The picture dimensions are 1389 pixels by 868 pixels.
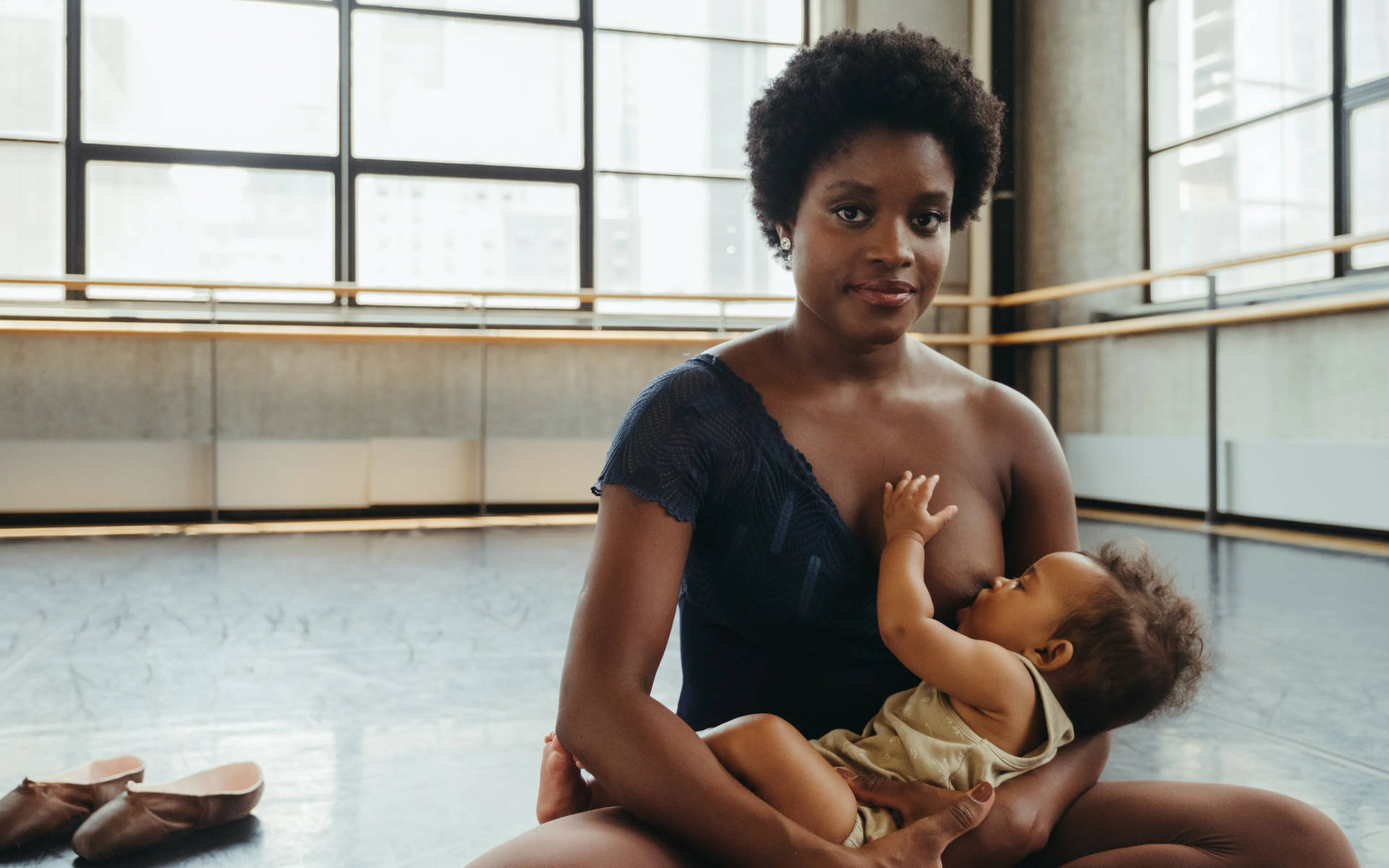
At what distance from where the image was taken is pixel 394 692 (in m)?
2.24

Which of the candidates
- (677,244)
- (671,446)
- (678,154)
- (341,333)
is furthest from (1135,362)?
(671,446)

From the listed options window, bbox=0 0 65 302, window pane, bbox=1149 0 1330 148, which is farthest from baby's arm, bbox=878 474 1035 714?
window, bbox=0 0 65 302

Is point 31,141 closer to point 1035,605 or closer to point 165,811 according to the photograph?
point 165,811

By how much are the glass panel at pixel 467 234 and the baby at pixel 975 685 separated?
5394mm

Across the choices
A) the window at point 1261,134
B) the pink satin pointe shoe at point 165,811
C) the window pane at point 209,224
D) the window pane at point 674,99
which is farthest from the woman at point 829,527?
the window pane at point 674,99

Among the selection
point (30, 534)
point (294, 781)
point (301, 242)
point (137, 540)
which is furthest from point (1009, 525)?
point (301, 242)

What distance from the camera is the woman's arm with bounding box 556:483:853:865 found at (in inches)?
33.7

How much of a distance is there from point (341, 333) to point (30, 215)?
74.4 inches

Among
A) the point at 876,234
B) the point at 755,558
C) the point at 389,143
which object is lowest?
the point at 755,558

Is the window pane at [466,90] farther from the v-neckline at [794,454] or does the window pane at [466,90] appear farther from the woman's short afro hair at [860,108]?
the v-neckline at [794,454]

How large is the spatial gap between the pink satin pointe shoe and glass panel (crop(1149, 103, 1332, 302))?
16.4 ft

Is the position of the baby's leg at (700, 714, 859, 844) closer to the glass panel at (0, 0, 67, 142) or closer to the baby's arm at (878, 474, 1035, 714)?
the baby's arm at (878, 474, 1035, 714)

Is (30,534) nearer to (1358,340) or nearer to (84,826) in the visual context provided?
(84,826)

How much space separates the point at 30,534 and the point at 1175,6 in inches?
262
